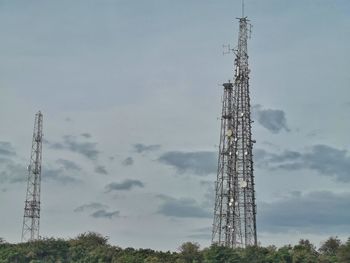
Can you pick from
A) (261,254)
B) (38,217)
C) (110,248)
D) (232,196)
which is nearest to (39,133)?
(38,217)

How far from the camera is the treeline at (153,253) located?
352 feet

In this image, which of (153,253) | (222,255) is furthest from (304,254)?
(153,253)

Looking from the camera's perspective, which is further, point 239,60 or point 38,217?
point 38,217

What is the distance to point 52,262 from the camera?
126m

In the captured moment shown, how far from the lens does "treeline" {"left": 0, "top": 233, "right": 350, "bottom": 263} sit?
10731 centimetres

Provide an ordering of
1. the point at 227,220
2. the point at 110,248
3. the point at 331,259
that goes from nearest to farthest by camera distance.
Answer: the point at 331,259
the point at 227,220
the point at 110,248

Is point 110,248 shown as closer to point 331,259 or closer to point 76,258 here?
point 76,258

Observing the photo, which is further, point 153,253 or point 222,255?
point 153,253

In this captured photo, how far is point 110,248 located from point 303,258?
33353mm

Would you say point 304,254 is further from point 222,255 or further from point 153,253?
point 153,253

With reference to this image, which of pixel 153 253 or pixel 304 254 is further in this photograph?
pixel 153 253

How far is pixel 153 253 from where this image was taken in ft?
402

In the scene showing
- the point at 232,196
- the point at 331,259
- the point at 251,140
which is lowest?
the point at 331,259

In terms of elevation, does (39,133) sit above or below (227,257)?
above
